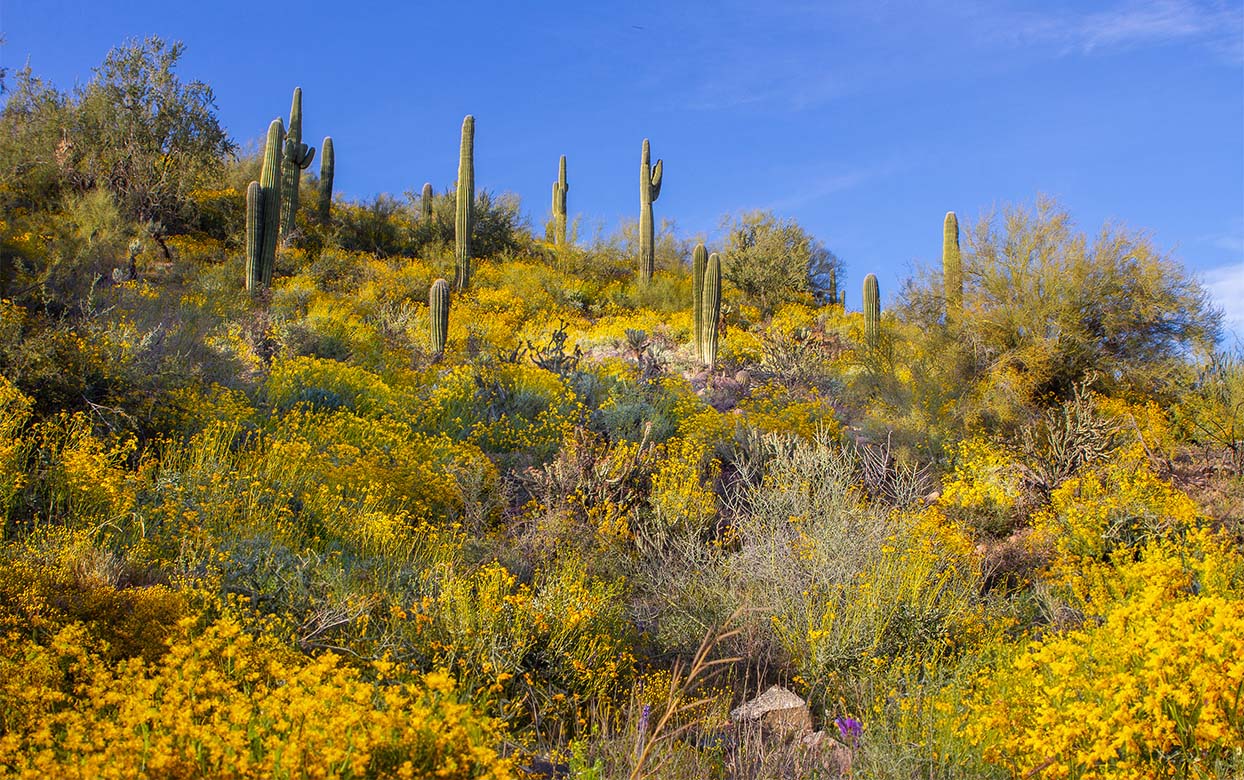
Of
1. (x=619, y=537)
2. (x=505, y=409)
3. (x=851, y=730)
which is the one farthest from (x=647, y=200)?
(x=851, y=730)

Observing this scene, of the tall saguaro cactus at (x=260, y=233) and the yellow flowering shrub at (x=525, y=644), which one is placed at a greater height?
the tall saguaro cactus at (x=260, y=233)

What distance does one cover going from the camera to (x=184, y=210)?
19.7 meters

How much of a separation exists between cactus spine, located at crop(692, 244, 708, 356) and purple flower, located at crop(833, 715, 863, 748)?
11.3 meters

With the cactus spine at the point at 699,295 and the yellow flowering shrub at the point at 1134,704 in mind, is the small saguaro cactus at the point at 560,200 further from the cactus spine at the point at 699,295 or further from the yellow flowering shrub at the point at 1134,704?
the yellow flowering shrub at the point at 1134,704

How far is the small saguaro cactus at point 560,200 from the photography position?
27.2m

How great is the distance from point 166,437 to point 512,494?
2.81 metres

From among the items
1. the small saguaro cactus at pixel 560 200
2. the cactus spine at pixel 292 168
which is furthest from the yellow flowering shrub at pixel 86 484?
the small saguaro cactus at pixel 560 200

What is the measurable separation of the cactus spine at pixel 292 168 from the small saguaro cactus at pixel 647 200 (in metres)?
8.66

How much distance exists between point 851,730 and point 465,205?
18139 mm

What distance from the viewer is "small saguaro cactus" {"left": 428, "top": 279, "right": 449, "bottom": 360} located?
523 inches

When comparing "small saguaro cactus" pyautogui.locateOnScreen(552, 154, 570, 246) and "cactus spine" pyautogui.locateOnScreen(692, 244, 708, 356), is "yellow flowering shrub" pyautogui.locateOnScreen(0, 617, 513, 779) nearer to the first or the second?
"cactus spine" pyautogui.locateOnScreen(692, 244, 708, 356)

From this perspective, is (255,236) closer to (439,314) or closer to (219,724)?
(439,314)

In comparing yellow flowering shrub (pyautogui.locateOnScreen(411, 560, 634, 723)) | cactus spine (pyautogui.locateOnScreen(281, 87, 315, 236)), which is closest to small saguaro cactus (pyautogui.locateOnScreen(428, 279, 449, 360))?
cactus spine (pyautogui.locateOnScreen(281, 87, 315, 236))

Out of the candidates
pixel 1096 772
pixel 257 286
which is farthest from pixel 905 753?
pixel 257 286
